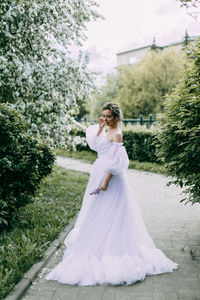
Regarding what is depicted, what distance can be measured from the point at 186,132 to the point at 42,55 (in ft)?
17.2

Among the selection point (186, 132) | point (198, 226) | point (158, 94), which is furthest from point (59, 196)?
point (158, 94)

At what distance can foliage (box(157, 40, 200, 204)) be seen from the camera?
4.81m

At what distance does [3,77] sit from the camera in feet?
26.0

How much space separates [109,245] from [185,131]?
1.90 metres

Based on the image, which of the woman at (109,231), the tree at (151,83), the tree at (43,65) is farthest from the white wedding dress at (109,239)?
the tree at (151,83)

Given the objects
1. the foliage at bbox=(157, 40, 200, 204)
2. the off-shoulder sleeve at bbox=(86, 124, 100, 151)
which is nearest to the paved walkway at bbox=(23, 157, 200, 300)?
the foliage at bbox=(157, 40, 200, 204)

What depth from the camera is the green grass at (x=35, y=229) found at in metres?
4.14

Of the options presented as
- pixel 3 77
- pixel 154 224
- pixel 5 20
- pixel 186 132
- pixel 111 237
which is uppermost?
pixel 5 20

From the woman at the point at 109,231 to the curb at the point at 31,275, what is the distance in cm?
23

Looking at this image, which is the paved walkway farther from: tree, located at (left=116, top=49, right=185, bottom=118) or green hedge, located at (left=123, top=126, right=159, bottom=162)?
tree, located at (left=116, top=49, right=185, bottom=118)

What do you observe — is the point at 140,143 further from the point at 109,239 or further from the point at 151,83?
the point at 151,83

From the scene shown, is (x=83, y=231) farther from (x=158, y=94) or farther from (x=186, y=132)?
(x=158, y=94)

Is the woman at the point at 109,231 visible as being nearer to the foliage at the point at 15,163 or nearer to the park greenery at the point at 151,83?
the foliage at the point at 15,163

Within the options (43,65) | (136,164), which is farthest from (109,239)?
(136,164)
